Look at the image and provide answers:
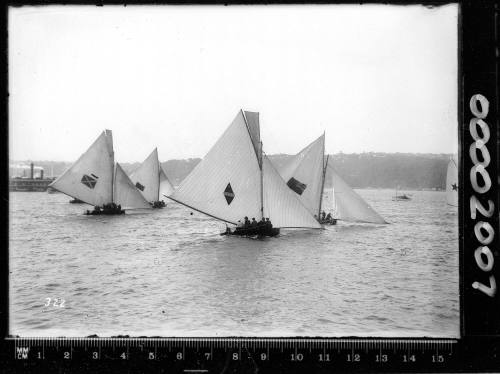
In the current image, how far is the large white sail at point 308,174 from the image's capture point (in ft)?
15.6

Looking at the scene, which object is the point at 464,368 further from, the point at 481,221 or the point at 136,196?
the point at 136,196

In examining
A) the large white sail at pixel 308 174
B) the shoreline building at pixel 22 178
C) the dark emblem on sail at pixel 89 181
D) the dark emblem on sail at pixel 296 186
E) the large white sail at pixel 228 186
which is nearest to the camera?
the shoreline building at pixel 22 178

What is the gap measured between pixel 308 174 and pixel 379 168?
1.79 meters

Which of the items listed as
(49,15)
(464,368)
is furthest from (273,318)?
(49,15)

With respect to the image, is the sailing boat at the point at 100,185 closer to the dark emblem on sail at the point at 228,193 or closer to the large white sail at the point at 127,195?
the large white sail at the point at 127,195

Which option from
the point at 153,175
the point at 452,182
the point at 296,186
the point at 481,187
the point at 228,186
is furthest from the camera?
the point at 296,186

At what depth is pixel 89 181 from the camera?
6539mm

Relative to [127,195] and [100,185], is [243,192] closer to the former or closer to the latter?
[127,195]

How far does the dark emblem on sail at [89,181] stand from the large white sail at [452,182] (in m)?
5.58

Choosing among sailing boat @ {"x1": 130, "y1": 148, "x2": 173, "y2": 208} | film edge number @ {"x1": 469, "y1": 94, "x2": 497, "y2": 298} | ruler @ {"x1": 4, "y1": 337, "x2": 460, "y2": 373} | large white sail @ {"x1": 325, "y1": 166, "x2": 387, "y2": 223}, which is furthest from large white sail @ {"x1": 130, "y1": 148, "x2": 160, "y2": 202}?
film edge number @ {"x1": 469, "y1": 94, "x2": 497, "y2": 298}

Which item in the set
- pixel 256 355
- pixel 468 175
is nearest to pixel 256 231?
pixel 256 355

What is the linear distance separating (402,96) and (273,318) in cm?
298

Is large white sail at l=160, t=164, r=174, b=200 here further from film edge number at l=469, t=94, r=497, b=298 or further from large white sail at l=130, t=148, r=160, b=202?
film edge number at l=469, t=94, r=497, b=298

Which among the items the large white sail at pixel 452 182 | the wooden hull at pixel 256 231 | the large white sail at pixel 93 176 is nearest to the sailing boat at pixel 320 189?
the wooden hull at pixel 256 231
